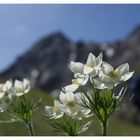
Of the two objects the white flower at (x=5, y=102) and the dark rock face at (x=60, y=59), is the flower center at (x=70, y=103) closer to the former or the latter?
the white flower at (x=5, y=102)

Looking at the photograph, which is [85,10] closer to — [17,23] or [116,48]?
[17,23]

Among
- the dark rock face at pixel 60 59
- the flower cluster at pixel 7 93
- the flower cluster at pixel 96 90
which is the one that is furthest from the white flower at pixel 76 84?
the dark rock face at pixel 60 59

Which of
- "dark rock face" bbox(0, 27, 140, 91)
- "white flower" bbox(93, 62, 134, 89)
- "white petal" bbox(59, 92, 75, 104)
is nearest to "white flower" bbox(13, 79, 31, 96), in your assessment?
"white petal" bbox(59, 92, 75, 104)

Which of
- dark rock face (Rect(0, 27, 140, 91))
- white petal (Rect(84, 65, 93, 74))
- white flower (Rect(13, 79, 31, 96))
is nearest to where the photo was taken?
white petal (Rect(84, 65, 93, 74))

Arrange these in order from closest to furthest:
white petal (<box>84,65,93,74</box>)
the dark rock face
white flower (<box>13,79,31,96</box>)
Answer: white petal (<box>84,65,93,74</box>) < white flower (<box>13,79,31,96</box>) < the dark rock face

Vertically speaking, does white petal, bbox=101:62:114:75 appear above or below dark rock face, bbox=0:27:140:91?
above

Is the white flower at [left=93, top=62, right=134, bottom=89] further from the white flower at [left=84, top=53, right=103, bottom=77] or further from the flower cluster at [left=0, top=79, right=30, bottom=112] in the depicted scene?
the flower cluster at [left=0, top=79, right=30, bottom=112]

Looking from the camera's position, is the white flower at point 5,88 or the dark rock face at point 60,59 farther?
the dark rock face at point 60,59
